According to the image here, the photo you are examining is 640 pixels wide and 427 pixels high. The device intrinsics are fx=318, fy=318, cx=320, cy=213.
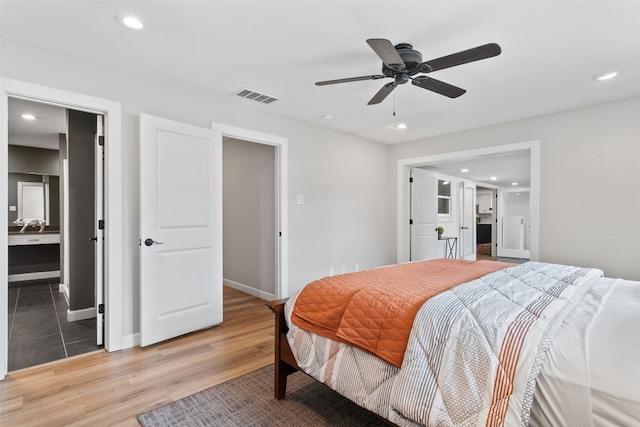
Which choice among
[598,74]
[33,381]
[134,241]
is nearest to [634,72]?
[598,74]

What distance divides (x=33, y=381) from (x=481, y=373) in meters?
2.86

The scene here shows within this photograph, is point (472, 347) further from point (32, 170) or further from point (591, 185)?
point (32, 170)

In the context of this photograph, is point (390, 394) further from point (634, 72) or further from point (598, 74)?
point (634, 72)

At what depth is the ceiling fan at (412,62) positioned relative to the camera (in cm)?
182

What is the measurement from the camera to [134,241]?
285cm

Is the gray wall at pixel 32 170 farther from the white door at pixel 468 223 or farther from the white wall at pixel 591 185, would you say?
the white door at pixel 468 223

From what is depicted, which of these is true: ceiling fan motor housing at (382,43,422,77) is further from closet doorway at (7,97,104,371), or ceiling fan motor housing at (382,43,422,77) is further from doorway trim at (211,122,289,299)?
closet doorway at (7,97,104,371)

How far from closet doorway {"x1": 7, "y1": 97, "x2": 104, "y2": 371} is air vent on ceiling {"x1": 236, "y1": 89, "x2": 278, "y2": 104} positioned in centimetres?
130

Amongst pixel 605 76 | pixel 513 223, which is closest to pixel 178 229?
pixel 605 76

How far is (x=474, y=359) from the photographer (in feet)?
3.92

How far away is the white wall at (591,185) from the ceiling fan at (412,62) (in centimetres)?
215

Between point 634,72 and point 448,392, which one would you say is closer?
point 448,392

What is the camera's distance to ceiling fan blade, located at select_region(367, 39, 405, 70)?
1758 mm

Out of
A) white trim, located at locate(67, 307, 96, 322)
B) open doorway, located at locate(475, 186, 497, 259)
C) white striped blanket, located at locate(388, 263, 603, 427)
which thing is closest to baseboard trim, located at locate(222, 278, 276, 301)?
white trim, located at locate(67, 307, 96, 322)
